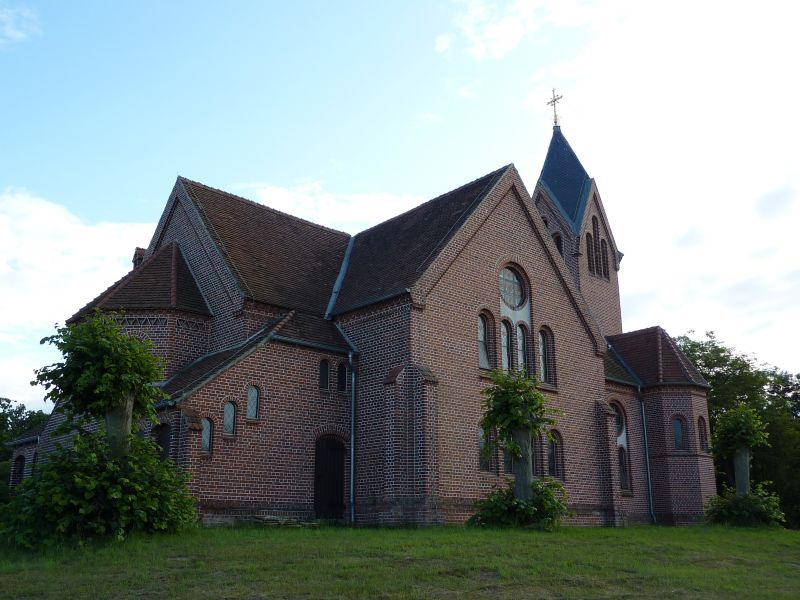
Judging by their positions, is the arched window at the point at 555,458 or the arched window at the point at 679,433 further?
the arched window at the point at 679,433

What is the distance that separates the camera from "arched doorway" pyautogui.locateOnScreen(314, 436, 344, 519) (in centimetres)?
2225

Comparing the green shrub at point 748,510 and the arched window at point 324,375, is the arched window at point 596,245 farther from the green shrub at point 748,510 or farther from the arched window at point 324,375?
the arched window at point 324,375

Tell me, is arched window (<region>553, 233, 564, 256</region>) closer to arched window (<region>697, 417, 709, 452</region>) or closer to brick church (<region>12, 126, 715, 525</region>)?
brick church (<region>12, 126, 715, 525</region>)

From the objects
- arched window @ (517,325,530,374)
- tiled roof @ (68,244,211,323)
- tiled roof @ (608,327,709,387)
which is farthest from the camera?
tiled roof @ (608,327,709,387)

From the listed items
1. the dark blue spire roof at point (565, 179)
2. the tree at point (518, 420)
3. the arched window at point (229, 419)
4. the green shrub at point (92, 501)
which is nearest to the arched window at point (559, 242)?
the dark blue spire roof at point (565, 179)

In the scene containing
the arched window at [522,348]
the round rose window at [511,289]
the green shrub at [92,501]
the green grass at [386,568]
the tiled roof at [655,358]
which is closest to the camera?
the green grass at [386,568]

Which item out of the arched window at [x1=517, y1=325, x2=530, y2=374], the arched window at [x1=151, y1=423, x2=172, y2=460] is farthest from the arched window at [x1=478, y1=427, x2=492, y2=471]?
the arched window at [x1=151, y1=423, x2=172, y2=460]

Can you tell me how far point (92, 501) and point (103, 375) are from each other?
2585 mm

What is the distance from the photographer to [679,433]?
32719 mm

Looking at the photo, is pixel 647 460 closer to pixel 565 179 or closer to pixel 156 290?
pixel 565 179

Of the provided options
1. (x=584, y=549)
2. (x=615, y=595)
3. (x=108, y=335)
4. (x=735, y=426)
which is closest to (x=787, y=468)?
(x=735, y=426)

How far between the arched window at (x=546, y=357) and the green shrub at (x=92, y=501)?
46.8 ft

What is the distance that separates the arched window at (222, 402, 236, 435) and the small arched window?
0.51 m

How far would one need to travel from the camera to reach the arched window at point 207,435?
65.2ft
